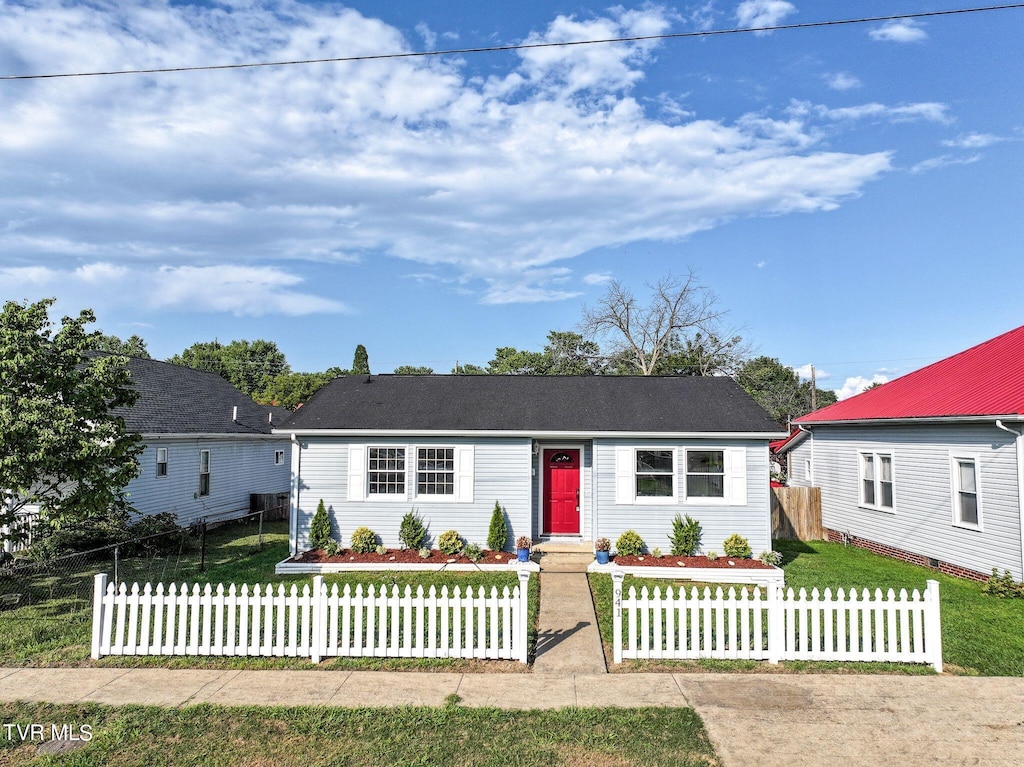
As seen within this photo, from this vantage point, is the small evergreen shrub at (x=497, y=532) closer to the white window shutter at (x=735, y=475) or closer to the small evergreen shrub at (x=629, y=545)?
the small evergreen shrub at (x=629, y=545)

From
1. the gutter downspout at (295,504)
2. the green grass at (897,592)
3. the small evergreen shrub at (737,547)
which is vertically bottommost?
the green grass at (897,592)

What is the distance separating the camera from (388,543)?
14.0 metres

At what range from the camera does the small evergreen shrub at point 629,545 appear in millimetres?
13219

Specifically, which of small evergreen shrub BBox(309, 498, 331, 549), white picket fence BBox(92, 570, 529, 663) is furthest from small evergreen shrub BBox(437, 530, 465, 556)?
white picket fence BBox(92, 570, 529, 663)

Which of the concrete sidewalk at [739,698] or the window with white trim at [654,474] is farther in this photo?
the window with white trim at [654,474]

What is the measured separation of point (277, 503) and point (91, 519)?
842 cm

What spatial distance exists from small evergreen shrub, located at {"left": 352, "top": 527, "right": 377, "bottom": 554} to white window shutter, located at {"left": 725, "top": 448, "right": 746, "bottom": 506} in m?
8.24

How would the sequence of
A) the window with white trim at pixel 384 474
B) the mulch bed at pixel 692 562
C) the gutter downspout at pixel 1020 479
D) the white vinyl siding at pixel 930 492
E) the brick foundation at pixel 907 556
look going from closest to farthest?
the gutter downspout at pixel 1020 479, the white vinyl siding at pixel 930 492, the mulch bed at pixel 692 562, the brick foundation at pixel 907 556, the window with white trim at pixel 384 474

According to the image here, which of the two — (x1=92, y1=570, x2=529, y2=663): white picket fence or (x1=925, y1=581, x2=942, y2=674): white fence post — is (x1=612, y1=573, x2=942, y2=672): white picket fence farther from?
(x1=92, y1=570, x2=529, y2=663): white picket fence

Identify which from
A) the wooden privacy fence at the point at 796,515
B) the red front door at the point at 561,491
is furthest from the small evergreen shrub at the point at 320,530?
the wooden privacy fence at the point at 796,515

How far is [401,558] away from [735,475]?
25.5ft

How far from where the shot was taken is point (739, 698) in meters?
6.70

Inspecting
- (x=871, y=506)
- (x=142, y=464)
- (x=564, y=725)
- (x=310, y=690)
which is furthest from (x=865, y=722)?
(x=142, y=464)

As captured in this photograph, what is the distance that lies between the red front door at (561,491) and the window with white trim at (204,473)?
38.2ft
